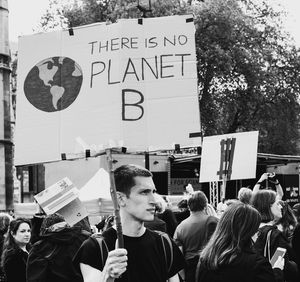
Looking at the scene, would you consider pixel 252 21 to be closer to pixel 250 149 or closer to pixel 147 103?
pixel 250 149

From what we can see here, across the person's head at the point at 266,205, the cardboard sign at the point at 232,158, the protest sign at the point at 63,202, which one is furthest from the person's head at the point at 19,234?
the cardboard sign at the point at 232,158

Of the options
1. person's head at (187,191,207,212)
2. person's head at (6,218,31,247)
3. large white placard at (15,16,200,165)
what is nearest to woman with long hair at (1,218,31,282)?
person's head at (6,218,31,247)

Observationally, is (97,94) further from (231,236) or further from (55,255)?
(55,255)

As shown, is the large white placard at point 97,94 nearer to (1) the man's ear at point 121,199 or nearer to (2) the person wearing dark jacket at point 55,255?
(1) the man's ear at point 121,199

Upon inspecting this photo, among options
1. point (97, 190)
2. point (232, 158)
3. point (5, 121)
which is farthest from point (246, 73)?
point (232, 158)

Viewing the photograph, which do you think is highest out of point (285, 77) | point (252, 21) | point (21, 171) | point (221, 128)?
point (252, 21)

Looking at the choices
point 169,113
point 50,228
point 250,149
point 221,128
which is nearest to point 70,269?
point 50,228

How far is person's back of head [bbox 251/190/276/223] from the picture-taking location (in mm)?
6004

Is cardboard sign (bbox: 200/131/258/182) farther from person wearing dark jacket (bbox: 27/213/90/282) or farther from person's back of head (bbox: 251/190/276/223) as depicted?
person wearing dark jacket (bbox: 27/213/90/282)

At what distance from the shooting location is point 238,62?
31.9 meters

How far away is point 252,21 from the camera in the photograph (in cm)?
3262

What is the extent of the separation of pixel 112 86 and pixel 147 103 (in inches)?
12.3

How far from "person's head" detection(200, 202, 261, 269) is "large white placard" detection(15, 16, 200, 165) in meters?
0.65

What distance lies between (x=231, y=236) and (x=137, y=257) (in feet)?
2.62
